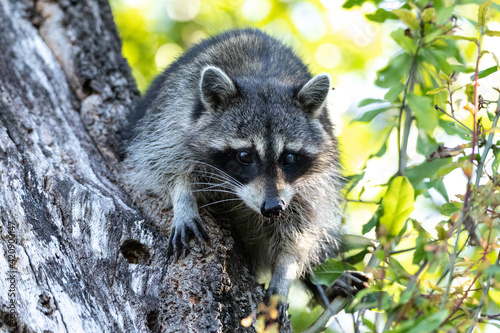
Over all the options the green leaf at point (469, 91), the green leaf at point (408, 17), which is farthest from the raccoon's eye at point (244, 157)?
the green leaf at point (469, 91)

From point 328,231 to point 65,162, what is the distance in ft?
6.07

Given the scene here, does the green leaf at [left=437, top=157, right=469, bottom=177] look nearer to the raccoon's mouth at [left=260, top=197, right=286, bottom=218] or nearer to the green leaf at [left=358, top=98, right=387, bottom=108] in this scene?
the green leaf at [left=358, top=98, right=387, bottom=108]

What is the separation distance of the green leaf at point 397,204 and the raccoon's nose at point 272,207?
73cm

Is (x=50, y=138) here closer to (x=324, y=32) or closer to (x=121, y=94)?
(x=121, y=94)

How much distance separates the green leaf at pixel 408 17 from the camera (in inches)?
93.3

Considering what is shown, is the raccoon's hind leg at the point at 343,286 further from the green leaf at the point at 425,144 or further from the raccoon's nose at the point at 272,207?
the green leaf at the point at 425,144

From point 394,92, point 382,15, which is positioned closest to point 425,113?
point 394,92

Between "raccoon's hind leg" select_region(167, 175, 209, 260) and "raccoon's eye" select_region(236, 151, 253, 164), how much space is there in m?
0.39

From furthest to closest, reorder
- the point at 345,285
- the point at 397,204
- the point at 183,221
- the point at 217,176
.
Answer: the point at 217,176 < the point at 345,285 < the point at 183,221 < the point at 397,204

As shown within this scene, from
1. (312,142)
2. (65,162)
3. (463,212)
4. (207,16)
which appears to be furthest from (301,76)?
(207,16)

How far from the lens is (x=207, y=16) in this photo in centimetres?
611

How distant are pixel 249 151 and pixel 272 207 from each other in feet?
1.27

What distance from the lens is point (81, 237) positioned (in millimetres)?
2641

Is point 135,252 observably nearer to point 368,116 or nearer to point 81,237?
point 81,237
